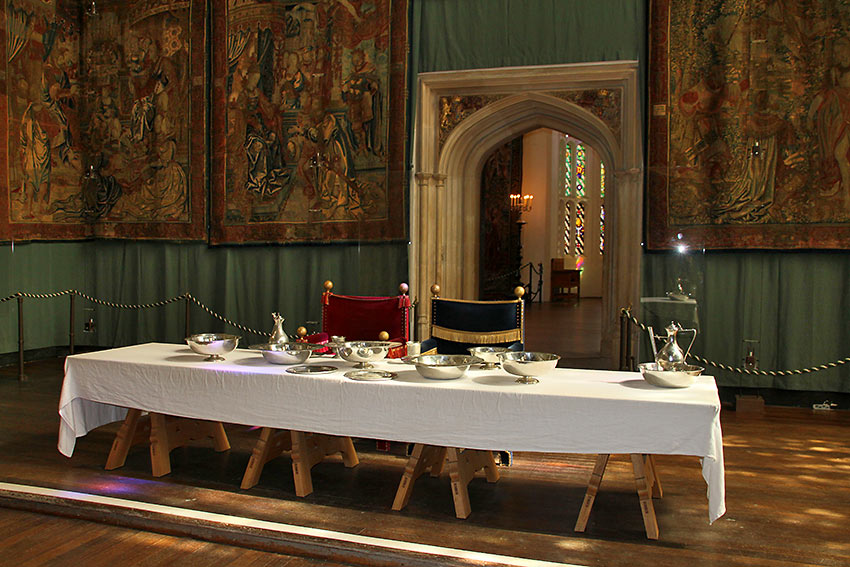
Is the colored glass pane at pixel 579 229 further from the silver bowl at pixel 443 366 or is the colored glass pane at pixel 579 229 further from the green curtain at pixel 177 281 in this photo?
the silver bowl at pixel 443 366

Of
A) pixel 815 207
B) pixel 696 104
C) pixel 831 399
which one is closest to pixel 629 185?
pixel 696 104

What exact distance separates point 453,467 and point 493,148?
570 centimetres

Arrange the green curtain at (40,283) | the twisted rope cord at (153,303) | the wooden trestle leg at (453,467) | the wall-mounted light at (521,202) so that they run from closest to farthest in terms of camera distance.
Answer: the wooden trestle leg at (453,467), the twisted rope cord at (153,303), the green curtain at (40,283), the wall-mounted light at (521,202)

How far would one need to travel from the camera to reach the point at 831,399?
7.05 m

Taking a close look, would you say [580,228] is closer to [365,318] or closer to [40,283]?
[40,283]

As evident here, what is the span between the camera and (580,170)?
2184 centimetres

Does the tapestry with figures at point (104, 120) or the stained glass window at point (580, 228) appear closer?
the tapestry with figures at point (104, 120)

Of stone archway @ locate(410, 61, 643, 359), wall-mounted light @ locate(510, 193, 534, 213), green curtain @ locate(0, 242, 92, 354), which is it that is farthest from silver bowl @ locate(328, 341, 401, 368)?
wall-mounted light @ locate(510, 193, 534, 213)

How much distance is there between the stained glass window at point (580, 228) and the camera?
21469mm

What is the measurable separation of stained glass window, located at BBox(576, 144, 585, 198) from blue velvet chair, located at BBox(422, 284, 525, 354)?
16648 mm

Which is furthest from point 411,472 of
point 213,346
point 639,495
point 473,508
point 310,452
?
point 213,346

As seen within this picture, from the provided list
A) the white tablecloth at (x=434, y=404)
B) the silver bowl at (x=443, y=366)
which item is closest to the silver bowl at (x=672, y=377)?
the white tablecloth at (x=434, y=404)

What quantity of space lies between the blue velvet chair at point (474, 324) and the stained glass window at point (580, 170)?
16648 mm

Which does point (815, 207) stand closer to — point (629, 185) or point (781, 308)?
point (781, 308)
